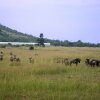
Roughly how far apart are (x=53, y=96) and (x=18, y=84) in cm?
310

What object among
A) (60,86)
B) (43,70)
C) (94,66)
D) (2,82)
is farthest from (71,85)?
(94,66)

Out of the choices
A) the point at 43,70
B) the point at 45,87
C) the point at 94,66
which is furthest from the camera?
the point at 94,66

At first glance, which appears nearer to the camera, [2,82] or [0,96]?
[0,96]

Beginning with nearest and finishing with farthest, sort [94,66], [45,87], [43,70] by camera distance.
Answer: [45,87], [43,70], [94,66]

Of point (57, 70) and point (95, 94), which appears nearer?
point (95, 94)

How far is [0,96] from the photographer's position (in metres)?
14.5

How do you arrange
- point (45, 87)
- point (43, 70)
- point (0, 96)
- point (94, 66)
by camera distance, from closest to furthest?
point (0, 96) → point (45, 87) → point (43, 70) → point (94, 66)

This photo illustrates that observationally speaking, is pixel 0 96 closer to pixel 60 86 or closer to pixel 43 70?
pixel 60 86

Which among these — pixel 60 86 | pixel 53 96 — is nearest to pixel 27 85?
pixel 60 86

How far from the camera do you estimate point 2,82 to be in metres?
17.7

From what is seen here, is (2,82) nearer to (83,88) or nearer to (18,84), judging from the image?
(18,84)

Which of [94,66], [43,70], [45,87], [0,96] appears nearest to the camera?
[0,96]

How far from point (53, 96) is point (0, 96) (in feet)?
7.39

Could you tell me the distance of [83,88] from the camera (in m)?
16.9
